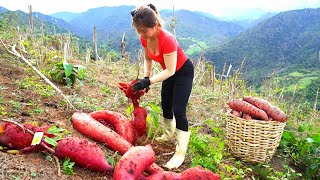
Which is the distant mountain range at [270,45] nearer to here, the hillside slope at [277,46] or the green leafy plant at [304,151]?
the hillside slope at [277,46]

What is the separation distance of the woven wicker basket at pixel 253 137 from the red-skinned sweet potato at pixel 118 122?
3.80 ft

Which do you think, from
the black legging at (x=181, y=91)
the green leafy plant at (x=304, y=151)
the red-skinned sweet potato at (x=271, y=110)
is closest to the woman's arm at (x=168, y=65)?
the black legging at (x=181, y=91)

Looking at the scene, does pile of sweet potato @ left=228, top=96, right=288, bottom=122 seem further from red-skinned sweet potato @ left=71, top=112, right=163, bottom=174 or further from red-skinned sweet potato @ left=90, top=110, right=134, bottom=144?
red-skinned sweet potato @ left=71, top=112, right=163, bottom=174

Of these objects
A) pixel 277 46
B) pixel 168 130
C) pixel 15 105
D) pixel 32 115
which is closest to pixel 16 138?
pixel 32 115

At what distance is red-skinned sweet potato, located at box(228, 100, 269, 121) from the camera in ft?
10.1

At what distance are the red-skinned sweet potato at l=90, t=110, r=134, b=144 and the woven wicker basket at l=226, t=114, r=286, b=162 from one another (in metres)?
1.16

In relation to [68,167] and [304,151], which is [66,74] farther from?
[304,151]

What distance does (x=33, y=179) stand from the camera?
5.49 ft

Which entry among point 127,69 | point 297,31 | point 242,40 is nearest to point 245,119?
point 127,69

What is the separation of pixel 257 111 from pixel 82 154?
6.12 feet

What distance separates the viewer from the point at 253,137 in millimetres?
3082

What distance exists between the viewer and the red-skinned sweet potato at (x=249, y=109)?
3068 mm

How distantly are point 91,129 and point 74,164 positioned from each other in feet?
1.63

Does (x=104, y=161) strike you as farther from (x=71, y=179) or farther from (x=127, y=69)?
(x=127, y=69)
